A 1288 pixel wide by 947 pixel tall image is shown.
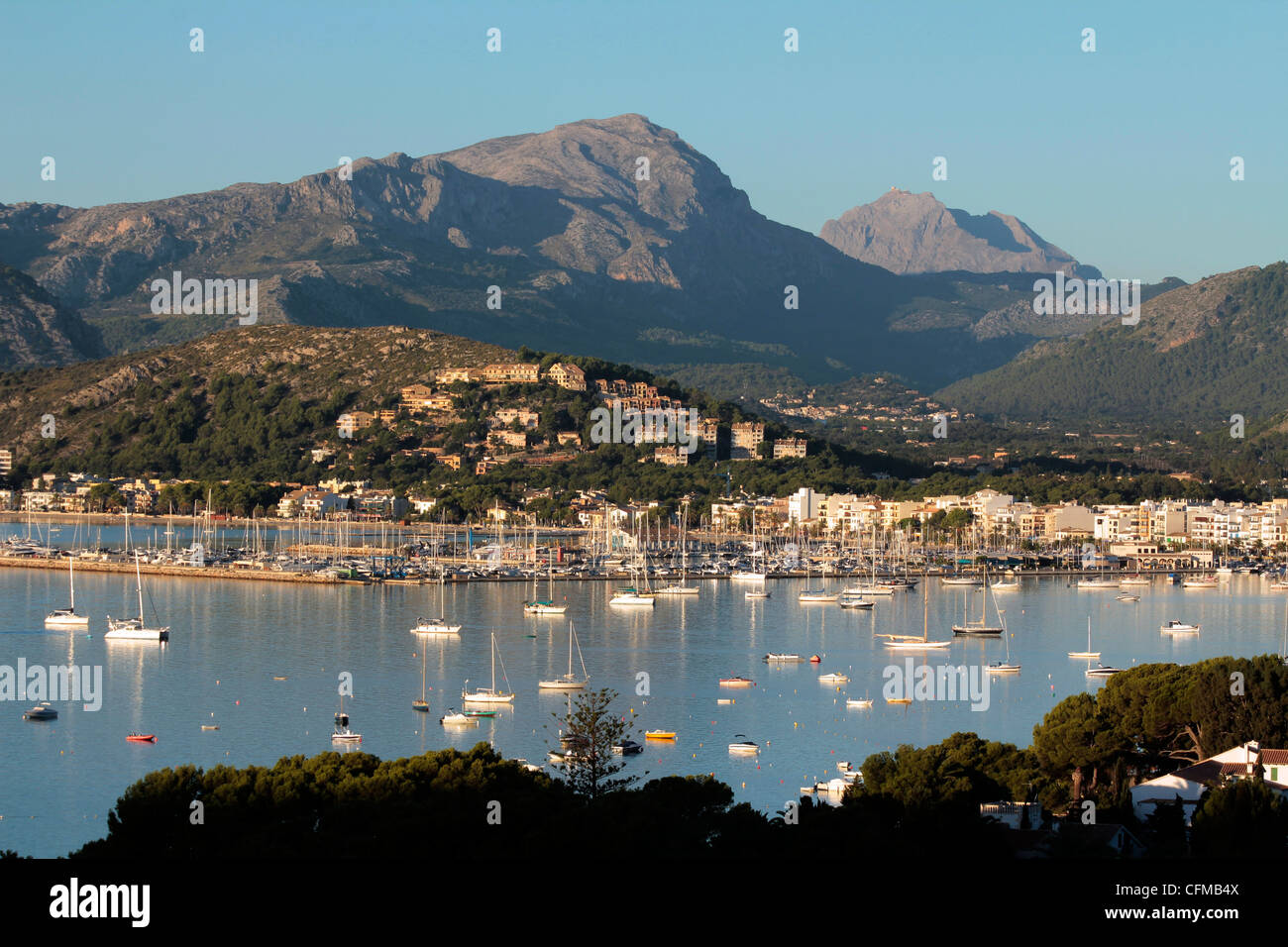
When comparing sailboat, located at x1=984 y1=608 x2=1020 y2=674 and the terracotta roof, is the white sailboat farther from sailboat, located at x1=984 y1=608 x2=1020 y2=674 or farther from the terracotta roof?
the terracotta roof

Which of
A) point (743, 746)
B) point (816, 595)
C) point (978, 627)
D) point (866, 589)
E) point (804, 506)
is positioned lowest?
point (743, 746)

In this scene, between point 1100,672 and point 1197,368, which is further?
point 1197,368

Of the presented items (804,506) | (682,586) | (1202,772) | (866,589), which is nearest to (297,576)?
(682,586)

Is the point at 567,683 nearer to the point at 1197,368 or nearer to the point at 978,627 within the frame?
the point at 978,627

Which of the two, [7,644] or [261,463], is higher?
[261,463]
